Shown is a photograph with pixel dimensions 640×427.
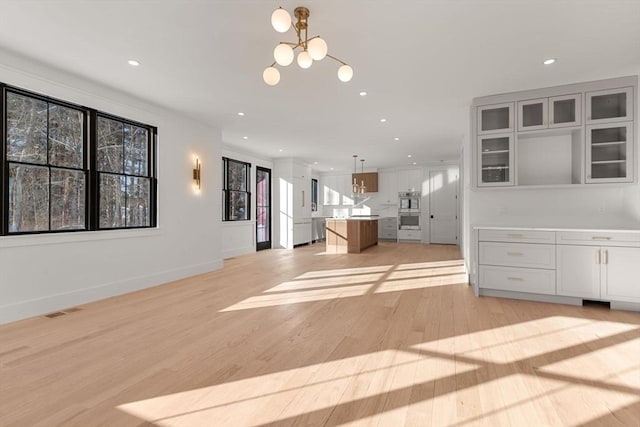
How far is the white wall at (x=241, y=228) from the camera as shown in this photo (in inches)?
293

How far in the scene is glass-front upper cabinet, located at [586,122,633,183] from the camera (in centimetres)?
375

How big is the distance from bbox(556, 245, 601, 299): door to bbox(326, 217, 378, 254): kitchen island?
4.77m

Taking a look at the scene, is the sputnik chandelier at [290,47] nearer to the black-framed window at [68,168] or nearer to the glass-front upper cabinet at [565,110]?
the black-framed window at [68,168]

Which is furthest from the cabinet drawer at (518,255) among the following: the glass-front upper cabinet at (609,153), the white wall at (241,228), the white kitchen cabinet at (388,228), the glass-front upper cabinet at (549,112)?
the white kitchen cabinet at (388,228)

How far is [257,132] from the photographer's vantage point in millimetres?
6277

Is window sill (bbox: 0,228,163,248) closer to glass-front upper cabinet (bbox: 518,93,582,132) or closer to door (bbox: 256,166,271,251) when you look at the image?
door (bbox: 256,166,271,251)

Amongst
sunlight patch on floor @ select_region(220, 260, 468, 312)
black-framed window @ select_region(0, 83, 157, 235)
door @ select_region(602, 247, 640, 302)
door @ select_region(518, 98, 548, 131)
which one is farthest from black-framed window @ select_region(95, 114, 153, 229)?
door @ select_region(602, 247, 640, 302)

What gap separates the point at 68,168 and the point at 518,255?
18.2 feet

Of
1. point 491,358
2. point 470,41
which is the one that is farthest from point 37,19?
point 491,358

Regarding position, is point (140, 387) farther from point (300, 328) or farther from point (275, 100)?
point (275, 100)

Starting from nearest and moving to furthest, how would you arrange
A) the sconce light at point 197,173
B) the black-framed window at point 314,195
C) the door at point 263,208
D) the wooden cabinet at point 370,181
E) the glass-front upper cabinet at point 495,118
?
1. the glass-front upper cabinet at point 495,118
2. the sconce light at point 197,173
3. the door at point 263,208
4. the wooden cabinet at point 370,181
5. the black-framed window at point 314,195

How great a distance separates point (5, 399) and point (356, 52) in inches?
147

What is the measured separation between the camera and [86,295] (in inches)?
151

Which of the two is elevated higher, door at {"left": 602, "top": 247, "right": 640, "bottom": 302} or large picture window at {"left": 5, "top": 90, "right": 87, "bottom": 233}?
large picture window at {"left": 5, "top": 90, "right": 87, "bottom": 233}
